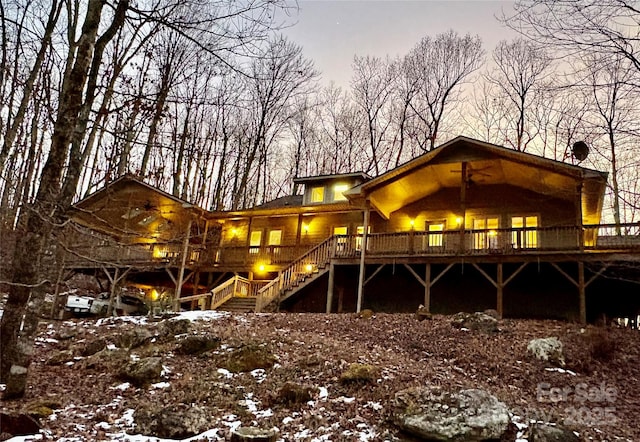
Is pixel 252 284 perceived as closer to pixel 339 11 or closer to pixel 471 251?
pixel 471 251

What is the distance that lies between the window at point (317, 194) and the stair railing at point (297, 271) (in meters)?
4.72

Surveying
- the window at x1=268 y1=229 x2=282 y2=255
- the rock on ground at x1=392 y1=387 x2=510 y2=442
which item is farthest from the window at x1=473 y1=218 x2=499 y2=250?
the window at x1=268 y1=229 x2=282 y2=255

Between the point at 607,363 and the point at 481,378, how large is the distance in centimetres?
314

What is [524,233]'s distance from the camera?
1578cm

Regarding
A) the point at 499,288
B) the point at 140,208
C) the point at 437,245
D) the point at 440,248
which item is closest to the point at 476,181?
the point at 437,245

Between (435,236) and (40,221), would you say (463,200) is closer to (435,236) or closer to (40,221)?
(435,236)

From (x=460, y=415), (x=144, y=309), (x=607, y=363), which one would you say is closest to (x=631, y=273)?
(x=607, y=363)

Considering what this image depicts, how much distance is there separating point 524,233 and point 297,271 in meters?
8.10

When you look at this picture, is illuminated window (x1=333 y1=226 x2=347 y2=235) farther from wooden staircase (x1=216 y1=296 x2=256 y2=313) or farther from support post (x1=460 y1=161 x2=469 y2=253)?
support post (x1=460 y1=161 x2=469 y2=253)

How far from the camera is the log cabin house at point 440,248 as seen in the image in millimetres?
15406

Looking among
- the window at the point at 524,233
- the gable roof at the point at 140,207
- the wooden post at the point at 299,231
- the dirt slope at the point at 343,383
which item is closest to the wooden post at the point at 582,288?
the dirt slope at the point at 343,383

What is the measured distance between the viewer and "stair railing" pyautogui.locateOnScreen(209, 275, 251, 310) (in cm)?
1750

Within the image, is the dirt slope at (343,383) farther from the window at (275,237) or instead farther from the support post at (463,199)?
the window at (275,237)

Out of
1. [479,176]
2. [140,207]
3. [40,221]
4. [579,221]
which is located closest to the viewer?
[40,221]
